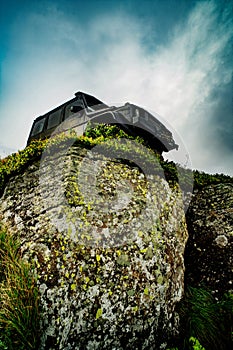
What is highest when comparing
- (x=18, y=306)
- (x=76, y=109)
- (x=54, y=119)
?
(x=54, y=119)

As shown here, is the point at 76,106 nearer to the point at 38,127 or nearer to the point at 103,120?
the point at 103,120

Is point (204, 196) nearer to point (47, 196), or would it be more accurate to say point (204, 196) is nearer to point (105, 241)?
point (105, 241)

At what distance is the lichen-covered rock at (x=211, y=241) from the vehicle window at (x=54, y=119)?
10111 millimetres

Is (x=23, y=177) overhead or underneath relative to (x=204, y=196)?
underneath

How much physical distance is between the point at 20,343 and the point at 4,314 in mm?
369

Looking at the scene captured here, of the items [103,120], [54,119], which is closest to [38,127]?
[54,119]

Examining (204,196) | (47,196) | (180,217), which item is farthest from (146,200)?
(204,196)

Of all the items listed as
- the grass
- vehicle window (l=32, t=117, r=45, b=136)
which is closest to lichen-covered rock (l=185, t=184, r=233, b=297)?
the grass

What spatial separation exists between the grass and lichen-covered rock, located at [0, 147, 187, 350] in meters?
0.13

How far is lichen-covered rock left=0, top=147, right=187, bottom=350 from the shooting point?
3.25m

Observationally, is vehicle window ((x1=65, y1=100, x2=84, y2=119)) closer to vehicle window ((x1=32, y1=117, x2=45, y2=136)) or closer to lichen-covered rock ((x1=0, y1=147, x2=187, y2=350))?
vehicle window ((x1=32, y1=117, x2=45, y2=136))

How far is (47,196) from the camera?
4207 millimetres

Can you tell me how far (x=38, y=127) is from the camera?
15875 mm

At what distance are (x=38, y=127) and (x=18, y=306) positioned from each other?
1415cm
